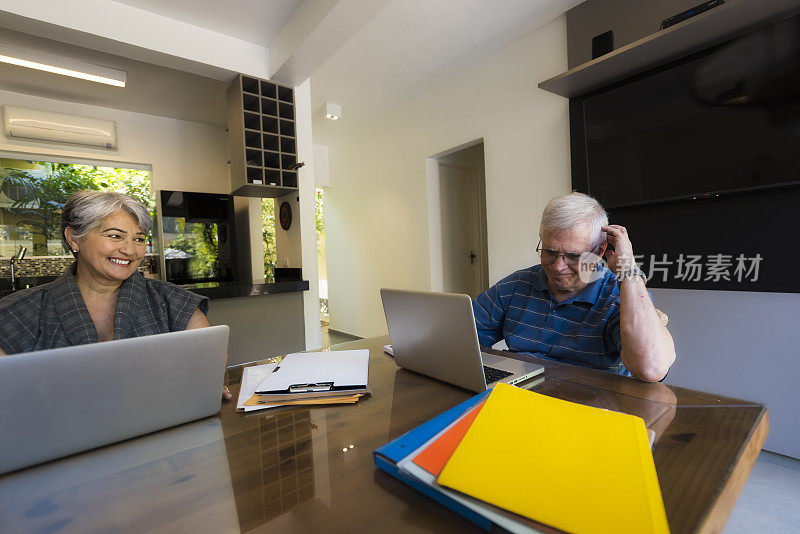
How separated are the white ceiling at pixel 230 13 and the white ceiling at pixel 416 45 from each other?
0.60m

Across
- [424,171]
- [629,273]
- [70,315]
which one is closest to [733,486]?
[629,273]

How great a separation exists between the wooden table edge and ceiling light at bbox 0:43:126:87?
3.92m

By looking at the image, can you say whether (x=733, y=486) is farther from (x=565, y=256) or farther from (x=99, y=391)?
(x=99, y=391)

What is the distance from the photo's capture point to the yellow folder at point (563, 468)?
439 mm

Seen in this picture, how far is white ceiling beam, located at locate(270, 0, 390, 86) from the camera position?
2137mm

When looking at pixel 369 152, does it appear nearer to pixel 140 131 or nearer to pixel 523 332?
pixel 140 131

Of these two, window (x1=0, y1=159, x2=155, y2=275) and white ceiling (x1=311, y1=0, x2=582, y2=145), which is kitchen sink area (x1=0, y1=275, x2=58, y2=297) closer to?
window (x1=0, y1=159, x2=155, y2=275)

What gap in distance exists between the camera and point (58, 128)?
3.36m

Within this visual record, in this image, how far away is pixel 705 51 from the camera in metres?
2.01

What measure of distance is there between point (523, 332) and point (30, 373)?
4.34 ft

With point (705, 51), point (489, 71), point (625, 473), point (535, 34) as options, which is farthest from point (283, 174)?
point (625, 473)

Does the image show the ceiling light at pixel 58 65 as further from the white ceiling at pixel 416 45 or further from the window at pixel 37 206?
the white ceiling at pixel 416 45

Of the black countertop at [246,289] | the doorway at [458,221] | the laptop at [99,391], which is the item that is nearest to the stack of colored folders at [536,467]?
the laptop at [99,391]

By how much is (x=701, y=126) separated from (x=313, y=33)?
2287 mm
